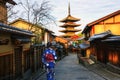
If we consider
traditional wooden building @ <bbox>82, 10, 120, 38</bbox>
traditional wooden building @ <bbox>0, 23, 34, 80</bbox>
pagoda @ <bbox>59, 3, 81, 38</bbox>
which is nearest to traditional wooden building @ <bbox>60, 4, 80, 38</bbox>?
pagoda @ <bbox>59, 3, 81, 38</bbox>

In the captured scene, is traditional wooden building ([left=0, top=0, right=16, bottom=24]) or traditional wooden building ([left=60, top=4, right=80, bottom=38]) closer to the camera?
traditional wooden building ([left=0, top=0, right=16, bottom=24])

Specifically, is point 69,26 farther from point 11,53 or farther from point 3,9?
point 11,53

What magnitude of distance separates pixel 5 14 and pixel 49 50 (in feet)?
37.5

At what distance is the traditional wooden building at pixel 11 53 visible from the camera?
1117 centimetres

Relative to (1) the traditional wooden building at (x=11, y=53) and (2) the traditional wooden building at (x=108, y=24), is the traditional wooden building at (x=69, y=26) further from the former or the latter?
(1) the traditional wooden building at (x=11, y=53)

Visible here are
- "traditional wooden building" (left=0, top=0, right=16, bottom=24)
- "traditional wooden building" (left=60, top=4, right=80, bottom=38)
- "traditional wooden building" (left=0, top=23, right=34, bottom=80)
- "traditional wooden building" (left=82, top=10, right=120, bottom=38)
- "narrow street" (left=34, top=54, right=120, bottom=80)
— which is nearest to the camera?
"traditional wooden building" (left=0, top=23, right=34, bottom=80)

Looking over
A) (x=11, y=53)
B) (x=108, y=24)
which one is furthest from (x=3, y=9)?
(x=108, y=24)

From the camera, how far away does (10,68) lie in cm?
1282

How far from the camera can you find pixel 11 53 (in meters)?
13.1

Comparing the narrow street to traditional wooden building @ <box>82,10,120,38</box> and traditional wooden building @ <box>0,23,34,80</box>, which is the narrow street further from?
traditional wooden building @ <box>82,10,120,38</box>

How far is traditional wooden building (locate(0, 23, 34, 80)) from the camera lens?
11.2m

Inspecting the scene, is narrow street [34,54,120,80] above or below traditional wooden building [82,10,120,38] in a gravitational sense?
below

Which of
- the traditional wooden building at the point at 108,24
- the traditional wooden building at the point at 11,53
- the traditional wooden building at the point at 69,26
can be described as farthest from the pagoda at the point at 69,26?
the traditional wooden building at the point at 11,53

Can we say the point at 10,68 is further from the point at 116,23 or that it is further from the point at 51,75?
the point at 116,23
